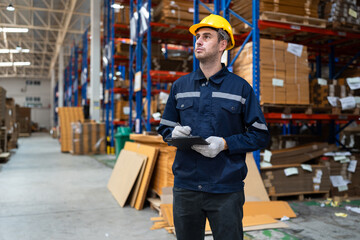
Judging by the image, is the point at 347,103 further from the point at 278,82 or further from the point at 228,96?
the point at 228,96

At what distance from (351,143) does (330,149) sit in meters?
3.73

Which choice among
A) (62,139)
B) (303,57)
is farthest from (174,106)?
(62,139)

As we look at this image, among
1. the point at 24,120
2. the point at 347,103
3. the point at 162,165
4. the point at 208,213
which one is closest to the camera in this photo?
the point at 208,213

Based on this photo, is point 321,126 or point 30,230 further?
point 321,126

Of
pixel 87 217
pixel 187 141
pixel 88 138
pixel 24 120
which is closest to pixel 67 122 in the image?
pixel 88 138

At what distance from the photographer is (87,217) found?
4801mm

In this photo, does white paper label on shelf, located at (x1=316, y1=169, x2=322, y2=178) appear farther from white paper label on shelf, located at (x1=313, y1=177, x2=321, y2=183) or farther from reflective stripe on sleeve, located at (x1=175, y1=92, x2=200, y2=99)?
reflective stripe on sleeve, located at (x1=175, y1=92, x2=200, y2=99)

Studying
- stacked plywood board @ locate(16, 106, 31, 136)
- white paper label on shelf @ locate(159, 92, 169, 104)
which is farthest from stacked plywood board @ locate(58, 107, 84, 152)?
stacked plywood board @ locate(16, 106, 31, 136)

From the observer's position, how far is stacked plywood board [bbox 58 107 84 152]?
14.7m

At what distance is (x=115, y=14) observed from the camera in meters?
11.2

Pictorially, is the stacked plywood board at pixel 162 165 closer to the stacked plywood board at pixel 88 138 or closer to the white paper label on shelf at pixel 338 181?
the white paper label on shelf at pixel 338 181

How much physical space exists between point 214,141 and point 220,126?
17 cm

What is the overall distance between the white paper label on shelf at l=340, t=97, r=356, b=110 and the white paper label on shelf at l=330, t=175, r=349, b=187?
1.29m

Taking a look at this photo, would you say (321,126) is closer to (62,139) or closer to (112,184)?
(112,184)
